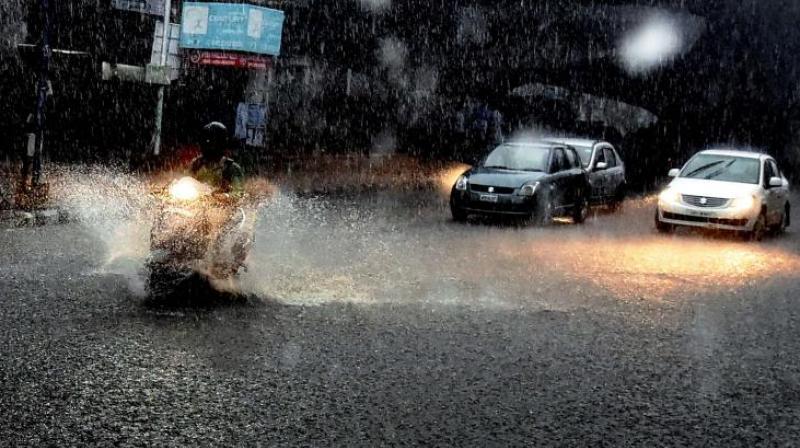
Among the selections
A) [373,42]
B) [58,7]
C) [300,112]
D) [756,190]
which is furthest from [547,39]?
[756,190]

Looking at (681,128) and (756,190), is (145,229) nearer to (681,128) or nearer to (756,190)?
(756,190)

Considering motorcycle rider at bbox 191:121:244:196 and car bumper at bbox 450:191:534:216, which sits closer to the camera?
motorcycle rider at bbox 191:121:244:196

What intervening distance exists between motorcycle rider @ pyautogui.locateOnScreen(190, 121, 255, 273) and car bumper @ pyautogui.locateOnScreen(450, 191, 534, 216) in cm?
855

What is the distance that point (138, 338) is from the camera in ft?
23.8

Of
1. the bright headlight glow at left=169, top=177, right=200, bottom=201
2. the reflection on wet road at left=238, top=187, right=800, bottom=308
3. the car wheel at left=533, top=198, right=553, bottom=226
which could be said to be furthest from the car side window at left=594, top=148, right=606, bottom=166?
the bright headlight glow at left=169, top=177, right=200, bottom=201

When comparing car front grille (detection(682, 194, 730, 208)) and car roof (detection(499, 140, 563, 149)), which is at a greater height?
car roof (detection(499, 140, 563, 149))

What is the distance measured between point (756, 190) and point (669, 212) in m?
1.60

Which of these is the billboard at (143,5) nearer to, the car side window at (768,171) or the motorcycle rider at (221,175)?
the car side window at (768,171)

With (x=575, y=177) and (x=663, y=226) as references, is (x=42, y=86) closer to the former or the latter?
(x=575, y=177)

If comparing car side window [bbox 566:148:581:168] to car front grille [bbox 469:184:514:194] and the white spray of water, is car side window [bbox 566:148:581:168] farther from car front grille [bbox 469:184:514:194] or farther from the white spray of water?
the white spray of water

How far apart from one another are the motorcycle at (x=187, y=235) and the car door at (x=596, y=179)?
11.9 metres

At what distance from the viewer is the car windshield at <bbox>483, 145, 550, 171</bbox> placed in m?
18.2

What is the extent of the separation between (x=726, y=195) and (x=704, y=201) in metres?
0.39

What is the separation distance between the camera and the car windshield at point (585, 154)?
20.4 meters
